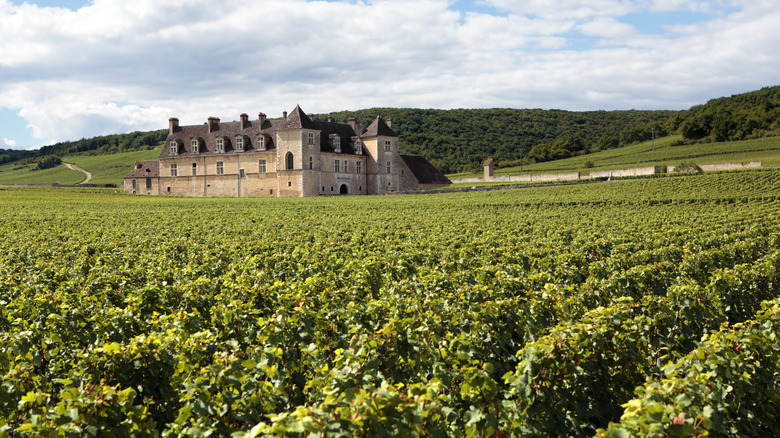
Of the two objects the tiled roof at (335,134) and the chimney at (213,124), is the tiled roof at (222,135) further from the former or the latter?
the tiled roof at (335,134)

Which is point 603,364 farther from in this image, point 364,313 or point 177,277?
point 177,277

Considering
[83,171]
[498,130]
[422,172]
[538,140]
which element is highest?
[498,130]

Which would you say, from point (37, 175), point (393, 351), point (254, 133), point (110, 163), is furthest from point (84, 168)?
point (393, 351)

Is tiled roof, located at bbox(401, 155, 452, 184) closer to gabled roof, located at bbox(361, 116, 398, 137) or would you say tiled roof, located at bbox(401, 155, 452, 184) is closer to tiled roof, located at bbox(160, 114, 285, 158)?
gabled roof, located at bbox(361, 116, 398, 137)

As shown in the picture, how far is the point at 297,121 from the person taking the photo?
2653 inches

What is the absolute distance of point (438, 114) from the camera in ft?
493

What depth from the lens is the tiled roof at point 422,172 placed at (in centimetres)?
7800

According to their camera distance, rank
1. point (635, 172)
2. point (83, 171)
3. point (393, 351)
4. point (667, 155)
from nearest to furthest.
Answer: point (393, 351)
point (635, 172)
point (667, 155)
point (83, 171)

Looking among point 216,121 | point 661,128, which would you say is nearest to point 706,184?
point 216,121

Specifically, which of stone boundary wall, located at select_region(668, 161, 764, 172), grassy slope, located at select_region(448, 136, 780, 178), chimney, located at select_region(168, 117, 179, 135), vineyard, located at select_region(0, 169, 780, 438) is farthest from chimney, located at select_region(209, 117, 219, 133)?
vineyard, located at select_region(0, 169, 780, 438)

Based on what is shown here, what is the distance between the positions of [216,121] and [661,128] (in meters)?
96.0

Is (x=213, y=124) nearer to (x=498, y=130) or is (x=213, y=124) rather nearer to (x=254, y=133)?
(x=254, y=133)

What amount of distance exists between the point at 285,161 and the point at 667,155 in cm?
6294

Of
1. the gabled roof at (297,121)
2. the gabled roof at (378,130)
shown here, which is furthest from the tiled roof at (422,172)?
the gabled roof at (297,121)
